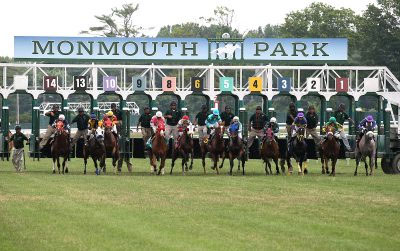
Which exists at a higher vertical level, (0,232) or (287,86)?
(287,86)

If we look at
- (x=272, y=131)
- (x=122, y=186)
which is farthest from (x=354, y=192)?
(x=272, y=131)

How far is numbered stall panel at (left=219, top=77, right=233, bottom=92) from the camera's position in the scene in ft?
141

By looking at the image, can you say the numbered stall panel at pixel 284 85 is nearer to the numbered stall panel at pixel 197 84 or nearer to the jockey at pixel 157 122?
the numbered stall panel at pixel 197 84

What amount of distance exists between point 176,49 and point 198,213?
2459 cm

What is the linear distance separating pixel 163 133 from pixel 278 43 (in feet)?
40.2

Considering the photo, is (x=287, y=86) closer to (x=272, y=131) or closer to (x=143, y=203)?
(x=272, y=131)

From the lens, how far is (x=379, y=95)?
141ft

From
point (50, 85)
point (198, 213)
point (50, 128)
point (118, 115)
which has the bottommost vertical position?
point (198, 213)

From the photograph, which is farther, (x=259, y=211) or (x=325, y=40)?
(x=325, y=40)

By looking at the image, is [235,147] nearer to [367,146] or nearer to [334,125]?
[334,125]

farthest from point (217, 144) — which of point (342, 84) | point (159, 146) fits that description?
point (342, 84)

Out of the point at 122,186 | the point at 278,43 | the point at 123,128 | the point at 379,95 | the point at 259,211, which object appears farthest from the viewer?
the point at 278,43

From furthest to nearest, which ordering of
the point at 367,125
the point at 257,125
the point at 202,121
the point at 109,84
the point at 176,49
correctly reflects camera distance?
the point at 176,49 < the point at 109,84 < the point at 202,121 < the point at 257,125 < the point at 367,125

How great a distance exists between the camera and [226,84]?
1700 inches
